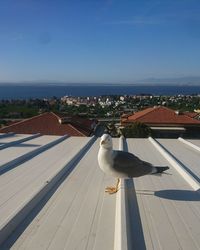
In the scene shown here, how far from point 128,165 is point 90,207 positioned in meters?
0.72

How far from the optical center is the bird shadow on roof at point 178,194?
5297 mm

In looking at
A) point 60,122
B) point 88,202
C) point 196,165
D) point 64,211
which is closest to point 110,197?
point 88,202

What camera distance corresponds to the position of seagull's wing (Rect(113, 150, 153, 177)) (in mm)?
5121

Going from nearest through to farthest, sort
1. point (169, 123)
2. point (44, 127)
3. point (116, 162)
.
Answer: point (116, 162)
point (44, 127)
point (169, 123)

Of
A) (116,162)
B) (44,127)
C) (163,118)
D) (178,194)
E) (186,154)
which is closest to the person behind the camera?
(116,162)

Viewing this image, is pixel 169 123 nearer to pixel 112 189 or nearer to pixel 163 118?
pixel 163 118

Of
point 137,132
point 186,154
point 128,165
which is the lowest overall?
point 137,132

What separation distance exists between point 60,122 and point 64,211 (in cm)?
1822

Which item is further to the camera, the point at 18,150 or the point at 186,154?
the point at 186,154

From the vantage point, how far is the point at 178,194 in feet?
18.0

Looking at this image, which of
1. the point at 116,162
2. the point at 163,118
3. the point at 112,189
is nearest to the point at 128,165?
the point at 116,162

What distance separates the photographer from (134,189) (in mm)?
5605

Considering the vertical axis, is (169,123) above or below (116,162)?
below

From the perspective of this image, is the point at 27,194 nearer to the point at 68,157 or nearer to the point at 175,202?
the point at 175,202
